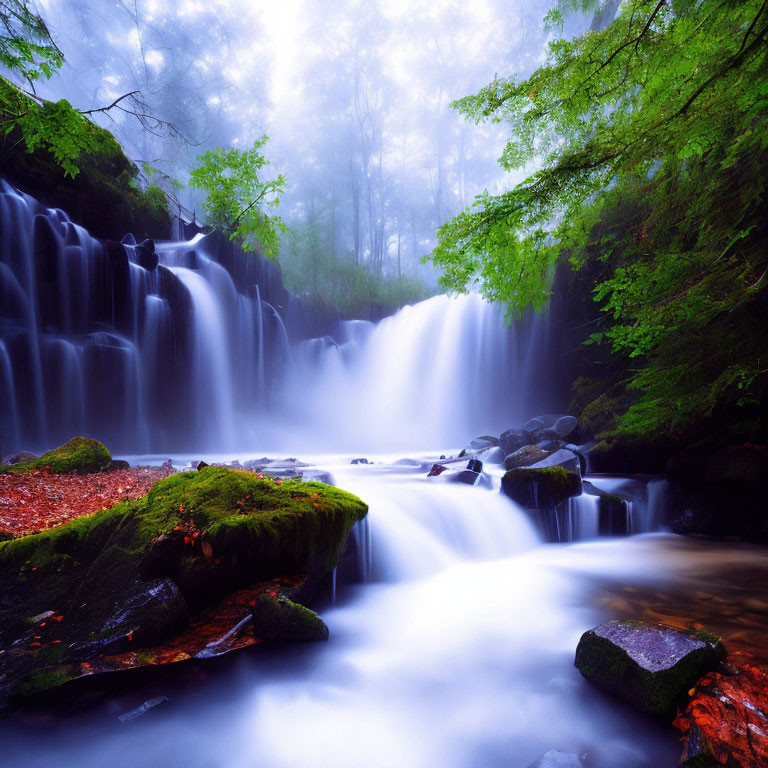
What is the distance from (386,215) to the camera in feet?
147

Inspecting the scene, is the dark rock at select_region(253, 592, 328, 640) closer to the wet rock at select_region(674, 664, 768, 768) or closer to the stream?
the stream

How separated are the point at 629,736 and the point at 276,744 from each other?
2.12 meters

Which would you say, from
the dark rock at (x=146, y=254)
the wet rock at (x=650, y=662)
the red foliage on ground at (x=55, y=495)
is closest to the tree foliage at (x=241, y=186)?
the dark rock at (x=146, y=254)

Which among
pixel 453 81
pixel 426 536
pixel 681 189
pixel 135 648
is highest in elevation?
pixel 453 81

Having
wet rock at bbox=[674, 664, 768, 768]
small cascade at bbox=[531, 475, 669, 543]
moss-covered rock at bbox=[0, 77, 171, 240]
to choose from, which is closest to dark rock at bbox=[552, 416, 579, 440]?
small cascade at bbox=[531, 475, 669, 543]

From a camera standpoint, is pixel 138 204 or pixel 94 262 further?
pixel 138 204

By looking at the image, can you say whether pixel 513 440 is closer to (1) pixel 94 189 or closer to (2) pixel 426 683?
(2) pixel 426 683

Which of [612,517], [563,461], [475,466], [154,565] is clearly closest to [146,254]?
[475,466]

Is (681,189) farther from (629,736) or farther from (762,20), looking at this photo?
(629,736)

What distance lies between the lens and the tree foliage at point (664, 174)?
2.70 m

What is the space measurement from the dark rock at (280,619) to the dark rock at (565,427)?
8.81 meters

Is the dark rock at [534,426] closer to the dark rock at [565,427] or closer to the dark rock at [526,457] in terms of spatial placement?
the dark rock at [565,427]

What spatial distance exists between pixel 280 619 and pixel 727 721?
9.28ft

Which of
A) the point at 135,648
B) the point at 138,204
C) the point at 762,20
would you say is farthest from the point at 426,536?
the point at 138,204
